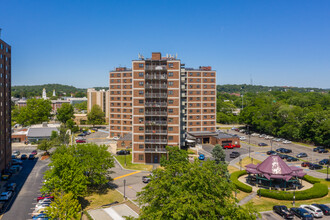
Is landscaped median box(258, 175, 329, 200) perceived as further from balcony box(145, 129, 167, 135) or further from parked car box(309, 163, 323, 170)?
balcony box(145, 129, 167, 135)

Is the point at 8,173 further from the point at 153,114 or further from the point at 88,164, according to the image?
the point at 153,114

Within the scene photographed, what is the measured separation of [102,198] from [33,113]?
10034 cm

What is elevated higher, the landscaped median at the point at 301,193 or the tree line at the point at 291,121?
the tree line at the point at 291,121

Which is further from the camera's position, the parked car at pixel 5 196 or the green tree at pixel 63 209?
the parked car at pixel 5 196

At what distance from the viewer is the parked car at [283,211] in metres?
38.3

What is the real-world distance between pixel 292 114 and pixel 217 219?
287 ft

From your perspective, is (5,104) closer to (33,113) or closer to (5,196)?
(5,196)

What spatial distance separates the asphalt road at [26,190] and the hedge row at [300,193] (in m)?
40.6

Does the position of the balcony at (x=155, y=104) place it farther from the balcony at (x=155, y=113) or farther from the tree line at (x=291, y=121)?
the tree line at (x=291, y=121)

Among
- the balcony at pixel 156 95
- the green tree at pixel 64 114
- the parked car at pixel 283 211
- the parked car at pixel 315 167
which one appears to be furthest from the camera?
the green tree at pixel 64 114

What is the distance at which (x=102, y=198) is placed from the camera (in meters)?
46.8

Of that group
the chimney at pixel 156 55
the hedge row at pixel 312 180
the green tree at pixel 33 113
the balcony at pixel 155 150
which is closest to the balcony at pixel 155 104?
the balcony at pixel 155 150

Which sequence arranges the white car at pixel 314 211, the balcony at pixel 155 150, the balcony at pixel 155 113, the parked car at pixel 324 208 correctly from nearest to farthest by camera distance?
the white car at pixel 314 211
the parked car at pixel 324 208
the balcony at pixel 155 150
the balcony at pixel 155 113

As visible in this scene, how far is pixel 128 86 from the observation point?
3920 inches
